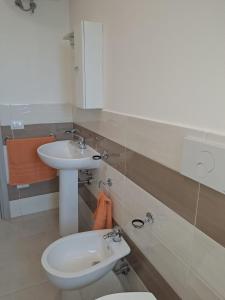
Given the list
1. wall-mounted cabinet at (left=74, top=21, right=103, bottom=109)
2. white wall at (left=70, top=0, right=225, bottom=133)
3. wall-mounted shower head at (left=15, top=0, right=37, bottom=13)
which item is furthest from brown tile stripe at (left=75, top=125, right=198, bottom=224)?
→ wall-mounted shower head at (left=15, top=0, right=37, bottom=13)

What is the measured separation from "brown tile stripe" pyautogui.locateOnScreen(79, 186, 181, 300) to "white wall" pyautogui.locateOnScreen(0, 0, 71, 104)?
165 centimetres

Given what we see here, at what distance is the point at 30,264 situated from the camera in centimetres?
184

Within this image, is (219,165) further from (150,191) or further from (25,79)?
(25,79)

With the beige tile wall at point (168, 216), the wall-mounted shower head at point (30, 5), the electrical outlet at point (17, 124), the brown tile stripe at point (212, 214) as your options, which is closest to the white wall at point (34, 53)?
the wall-mounted shower head at point (30, 5)

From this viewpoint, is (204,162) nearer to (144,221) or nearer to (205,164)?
(205,164)

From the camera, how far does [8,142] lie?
220 cm

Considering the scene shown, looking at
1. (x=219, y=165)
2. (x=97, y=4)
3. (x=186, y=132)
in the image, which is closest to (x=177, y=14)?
(x=186, y=132)

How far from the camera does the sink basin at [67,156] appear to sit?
167cm

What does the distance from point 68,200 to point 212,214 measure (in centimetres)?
140

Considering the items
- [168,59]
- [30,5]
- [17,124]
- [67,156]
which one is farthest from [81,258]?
[30,5]

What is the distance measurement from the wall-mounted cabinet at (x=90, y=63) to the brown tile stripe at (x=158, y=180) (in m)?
0.35

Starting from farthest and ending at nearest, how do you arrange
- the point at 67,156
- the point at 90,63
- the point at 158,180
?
the point at 67,156 < the point at 90,63 < the point at 158,180

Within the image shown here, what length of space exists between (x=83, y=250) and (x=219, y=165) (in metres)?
1.16

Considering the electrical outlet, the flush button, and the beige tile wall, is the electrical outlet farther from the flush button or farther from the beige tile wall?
the flush button
